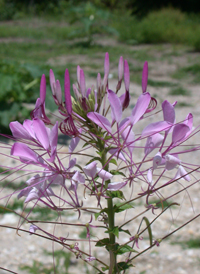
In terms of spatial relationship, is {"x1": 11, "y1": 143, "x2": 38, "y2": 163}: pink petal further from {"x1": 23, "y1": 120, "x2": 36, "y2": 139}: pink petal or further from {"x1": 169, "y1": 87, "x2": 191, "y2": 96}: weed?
{"x1": 169, "y1": 87, "x2": 191, "y2": 96}: weed

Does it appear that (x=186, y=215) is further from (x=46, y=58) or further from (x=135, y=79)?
(x=46, y=58)

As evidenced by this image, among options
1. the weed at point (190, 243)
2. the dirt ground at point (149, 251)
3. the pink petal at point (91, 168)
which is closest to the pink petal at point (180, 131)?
the pink petal at point (91, 168)

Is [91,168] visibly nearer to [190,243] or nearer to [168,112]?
[168,112]

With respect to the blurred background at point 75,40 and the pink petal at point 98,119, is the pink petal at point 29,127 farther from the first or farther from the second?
the blurred background at point 75,40

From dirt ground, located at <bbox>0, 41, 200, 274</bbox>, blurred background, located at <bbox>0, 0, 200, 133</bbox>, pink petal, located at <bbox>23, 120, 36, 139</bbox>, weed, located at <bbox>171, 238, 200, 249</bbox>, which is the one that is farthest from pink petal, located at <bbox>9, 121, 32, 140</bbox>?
blurred background, located at <bbox>0, 0, 200, 133</bbox>

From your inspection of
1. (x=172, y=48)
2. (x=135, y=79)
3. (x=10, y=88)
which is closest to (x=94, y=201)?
(x=10, y=88)

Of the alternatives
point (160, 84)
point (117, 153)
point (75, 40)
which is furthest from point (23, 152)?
point (75, 40)
